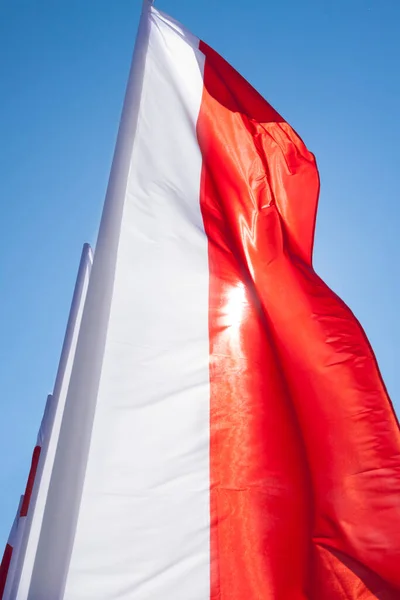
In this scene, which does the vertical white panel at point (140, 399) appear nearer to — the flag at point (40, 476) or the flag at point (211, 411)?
the flag at point (211, 411)

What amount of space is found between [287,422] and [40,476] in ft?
4.26

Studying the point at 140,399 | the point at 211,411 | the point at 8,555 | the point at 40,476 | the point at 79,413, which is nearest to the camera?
the point at 79,413

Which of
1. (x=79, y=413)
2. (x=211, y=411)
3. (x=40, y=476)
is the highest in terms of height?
(x=211, y=411)

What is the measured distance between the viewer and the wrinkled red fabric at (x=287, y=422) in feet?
8.74

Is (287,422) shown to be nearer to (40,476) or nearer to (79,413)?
(79,413)

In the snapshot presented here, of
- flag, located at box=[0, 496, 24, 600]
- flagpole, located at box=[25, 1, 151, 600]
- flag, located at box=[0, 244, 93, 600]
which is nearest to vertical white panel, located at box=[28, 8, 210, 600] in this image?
flagpole, located at box=[25, 1, 151, 600]

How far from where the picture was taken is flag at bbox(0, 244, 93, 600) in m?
3.30

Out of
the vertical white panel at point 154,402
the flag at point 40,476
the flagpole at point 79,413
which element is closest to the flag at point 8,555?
the flag at point 40,476

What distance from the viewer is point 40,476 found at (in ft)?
10.8

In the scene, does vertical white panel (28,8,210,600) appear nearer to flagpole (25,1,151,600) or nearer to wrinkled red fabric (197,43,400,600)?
flagpole (25,1,151,600)

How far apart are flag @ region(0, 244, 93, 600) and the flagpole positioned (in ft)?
3.17

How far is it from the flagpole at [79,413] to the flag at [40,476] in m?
0.97

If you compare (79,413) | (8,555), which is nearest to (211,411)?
(79,413)

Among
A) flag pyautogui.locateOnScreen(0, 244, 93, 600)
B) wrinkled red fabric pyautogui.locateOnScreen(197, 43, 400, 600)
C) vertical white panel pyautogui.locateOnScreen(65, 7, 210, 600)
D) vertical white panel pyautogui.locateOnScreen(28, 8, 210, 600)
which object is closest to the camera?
vertical white panel pyautogui.locateOnScreen(28, 8, 210, 600)
